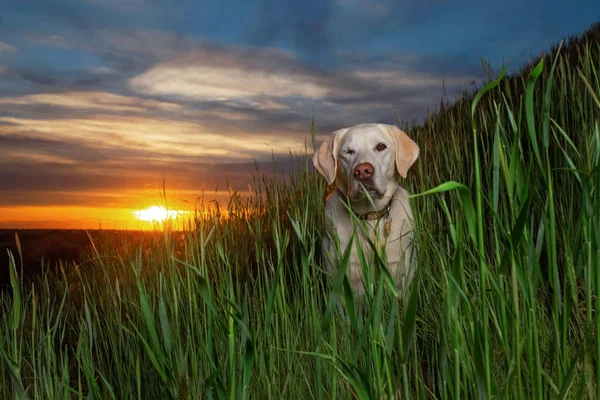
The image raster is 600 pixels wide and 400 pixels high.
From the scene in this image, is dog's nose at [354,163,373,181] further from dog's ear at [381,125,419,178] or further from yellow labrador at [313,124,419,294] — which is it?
dog's ear at [381,125,419,178]

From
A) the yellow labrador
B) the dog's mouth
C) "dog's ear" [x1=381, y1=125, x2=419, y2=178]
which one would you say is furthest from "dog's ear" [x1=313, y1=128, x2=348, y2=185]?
"dog's ear" [x1=381, y1=125, x2=419, y2=178]

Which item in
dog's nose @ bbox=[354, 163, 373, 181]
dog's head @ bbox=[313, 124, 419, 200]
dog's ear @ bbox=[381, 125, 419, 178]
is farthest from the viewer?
dog's ear @ bbox=[381, 125, 419, 178]

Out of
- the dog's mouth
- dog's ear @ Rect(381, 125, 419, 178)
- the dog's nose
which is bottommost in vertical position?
the dog's mouth

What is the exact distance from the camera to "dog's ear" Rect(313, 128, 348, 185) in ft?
11.4

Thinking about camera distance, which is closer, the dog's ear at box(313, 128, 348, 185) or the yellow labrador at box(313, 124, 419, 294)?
the yellow labrador at box(313, 124, 419, 294)

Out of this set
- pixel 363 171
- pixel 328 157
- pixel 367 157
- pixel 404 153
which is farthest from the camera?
pixel 328 157

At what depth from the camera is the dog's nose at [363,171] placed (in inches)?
126

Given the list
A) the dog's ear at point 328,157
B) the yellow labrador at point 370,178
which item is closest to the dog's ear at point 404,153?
the yellow labrador at point 370,178

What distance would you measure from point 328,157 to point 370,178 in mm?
386

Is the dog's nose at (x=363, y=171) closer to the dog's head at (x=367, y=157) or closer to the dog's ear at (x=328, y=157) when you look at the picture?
the dog's head at (x=367, y=157)

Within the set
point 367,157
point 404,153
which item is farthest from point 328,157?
point 404,153

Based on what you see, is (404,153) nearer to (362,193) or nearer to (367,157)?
(367,157)

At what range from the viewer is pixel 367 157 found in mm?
3303

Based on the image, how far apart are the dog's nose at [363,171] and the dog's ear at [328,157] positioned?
0.26 metres
